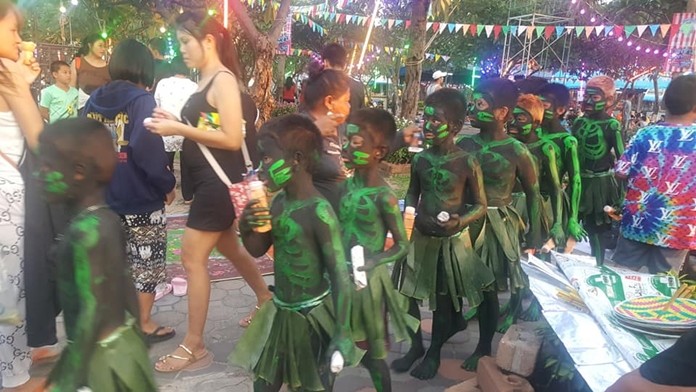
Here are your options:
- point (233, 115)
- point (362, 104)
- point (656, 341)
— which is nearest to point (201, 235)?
point (233, 115)

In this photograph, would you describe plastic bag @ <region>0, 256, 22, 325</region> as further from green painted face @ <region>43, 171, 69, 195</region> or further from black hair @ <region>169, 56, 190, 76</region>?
black hair @ <region>169, 56, 190, 76</region>

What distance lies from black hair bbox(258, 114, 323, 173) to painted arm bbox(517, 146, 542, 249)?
1774mm

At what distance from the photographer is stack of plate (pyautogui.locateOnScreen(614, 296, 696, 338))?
7.20 ft

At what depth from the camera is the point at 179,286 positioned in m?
4.37

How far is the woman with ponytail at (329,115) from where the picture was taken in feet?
9.96

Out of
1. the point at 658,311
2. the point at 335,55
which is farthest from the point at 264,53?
the point at 658,311

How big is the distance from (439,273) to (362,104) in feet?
5.10

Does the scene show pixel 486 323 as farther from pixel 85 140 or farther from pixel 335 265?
pixel 85 140

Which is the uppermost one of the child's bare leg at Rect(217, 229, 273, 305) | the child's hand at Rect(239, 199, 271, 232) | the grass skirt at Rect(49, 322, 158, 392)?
the child's hand at Rect(239, 199, 271, 232)

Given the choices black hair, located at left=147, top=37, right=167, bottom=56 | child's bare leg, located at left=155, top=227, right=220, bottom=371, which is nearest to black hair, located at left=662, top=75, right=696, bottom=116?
child's bare leg, located at left=155, top=227, right=220, bottom=371

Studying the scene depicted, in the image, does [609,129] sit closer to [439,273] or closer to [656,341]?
[439,273]

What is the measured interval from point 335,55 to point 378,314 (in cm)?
252

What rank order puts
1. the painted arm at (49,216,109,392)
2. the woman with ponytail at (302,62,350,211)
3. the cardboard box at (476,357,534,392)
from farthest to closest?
1. the woman with ponytail at (302,62,350,211)
2. the cardboard box at (476,357,534,392)
3. the painted arm at (49,216,109,392)

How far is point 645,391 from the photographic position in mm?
1538
